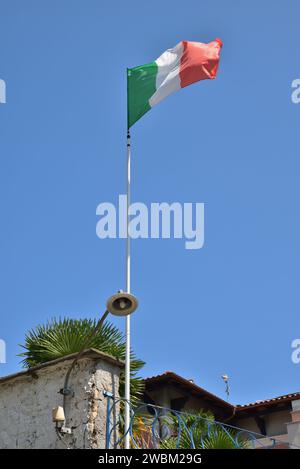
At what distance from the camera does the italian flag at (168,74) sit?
1416 centimetres

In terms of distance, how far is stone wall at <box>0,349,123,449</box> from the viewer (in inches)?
322

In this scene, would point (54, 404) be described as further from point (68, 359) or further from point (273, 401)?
point (273, 401)

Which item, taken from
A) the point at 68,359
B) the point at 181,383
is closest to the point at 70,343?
the point at 68,359

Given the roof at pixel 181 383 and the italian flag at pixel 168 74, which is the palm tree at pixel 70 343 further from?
the roof at pixel 181 383

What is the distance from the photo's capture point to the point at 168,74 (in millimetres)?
14344

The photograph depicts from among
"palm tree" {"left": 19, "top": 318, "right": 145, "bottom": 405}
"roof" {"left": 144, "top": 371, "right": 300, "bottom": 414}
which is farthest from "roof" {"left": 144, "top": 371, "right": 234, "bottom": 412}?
"palm tree" {"left": 19, "top": 318, "right": 145, "bottom": 405}

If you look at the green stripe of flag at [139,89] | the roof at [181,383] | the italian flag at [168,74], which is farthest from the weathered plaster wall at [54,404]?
the roof at [181,383]

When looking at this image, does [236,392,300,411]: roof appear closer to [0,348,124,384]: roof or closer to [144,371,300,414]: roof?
[144,371,300,414]: roof

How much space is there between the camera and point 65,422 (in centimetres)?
827

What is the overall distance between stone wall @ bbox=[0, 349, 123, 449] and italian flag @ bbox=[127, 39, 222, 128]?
653 cm

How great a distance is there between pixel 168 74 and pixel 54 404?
308 inches
